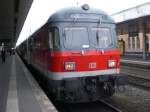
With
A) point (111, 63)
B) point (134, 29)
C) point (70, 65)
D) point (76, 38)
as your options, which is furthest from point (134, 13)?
point (70, 65)

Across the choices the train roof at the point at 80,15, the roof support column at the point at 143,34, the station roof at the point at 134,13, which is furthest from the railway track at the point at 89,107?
the roof support column at the point at 143,34

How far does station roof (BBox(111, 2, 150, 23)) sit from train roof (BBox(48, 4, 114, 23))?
1779 cm

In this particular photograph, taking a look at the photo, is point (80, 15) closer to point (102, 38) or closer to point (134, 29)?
point (102, 38)

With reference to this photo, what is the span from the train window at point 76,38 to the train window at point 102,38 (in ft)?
0.90

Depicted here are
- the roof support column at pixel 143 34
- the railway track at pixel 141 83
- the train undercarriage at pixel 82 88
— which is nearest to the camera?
the train undercarriage at pixel 82 88

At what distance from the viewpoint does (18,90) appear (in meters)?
11.2

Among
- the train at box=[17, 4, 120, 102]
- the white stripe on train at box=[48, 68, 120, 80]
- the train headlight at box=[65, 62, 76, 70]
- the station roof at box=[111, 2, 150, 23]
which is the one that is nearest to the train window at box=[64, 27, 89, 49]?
the train at box=[17, 4, 120, 102]

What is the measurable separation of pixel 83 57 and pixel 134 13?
71.2ft

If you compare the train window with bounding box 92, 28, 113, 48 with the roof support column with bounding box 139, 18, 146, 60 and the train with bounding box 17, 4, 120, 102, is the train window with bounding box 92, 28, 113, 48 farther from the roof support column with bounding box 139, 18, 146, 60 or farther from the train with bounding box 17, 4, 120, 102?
the roof support column with bounding box 139, 18, 146, 60

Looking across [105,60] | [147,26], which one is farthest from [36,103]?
[147,26]

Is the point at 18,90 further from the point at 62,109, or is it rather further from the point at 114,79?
the point at 114,79

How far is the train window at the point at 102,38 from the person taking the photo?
386 inches

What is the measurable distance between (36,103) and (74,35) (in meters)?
2.31

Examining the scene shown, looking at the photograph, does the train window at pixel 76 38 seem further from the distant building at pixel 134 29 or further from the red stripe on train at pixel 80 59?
the distant building at pixel 134 29
